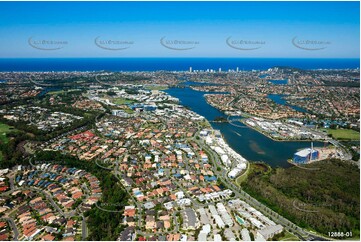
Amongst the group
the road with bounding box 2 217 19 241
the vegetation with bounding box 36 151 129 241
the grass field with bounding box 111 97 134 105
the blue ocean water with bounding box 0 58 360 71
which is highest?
the blue ocean water with bounding box 0 58 360 71

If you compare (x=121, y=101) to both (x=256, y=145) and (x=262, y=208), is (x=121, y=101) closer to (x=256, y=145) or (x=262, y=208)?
(x=256, y=145)

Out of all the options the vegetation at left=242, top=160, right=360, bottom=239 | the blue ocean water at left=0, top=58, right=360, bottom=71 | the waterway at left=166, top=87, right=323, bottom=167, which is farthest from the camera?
the blue ocean water at left=0, top=58, right=360, bottom=71

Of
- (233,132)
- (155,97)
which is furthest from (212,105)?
(233,132)

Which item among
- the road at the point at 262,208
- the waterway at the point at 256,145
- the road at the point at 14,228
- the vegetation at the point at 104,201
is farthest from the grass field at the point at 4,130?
the waterway at the point at 256,145

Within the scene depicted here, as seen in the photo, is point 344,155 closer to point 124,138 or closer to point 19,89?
point 124,138

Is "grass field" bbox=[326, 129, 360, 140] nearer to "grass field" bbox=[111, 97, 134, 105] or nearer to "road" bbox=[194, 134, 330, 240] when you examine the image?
"road" bbox=[194, 134, 330, 240]

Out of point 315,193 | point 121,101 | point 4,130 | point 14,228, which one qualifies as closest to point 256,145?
point 315,193

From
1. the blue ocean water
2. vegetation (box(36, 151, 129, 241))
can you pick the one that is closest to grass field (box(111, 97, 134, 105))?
vegetation (box(36, 151, 129, 241))

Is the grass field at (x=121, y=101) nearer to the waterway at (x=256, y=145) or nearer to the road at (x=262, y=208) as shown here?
the waterway at (x=256, y=145)
